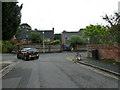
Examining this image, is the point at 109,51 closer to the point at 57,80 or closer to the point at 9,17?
the point at 57,80

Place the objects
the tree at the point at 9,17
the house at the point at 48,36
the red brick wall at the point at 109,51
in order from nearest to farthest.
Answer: the tree at the point at 9,17
the red brick wall at the point at 109,51
the house at the point at 48,36

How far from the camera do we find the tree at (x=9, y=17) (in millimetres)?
11887

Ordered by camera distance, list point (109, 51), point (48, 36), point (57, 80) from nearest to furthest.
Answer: point (57, 80) < point (109, 51) < point (48, 36)

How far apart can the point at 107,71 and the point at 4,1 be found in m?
8.61

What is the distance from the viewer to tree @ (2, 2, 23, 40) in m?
11.9

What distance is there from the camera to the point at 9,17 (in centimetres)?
1232

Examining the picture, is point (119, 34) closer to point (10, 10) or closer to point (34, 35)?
point (10, 10)

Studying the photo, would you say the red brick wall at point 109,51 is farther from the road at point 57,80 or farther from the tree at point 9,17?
the tree at point 9,17

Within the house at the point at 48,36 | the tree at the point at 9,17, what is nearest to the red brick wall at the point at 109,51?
the tree at the point at 9,17

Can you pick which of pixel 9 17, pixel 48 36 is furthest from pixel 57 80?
pixel 48 36

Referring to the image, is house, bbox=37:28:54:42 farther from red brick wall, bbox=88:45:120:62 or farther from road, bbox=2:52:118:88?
road, bbox=2:52:118:88

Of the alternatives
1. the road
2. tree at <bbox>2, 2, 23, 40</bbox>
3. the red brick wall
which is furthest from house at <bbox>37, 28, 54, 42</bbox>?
the road

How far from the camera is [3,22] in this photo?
12055 mm

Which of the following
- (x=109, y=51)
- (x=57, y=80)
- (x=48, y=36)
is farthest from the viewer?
(x=48, y=36)
